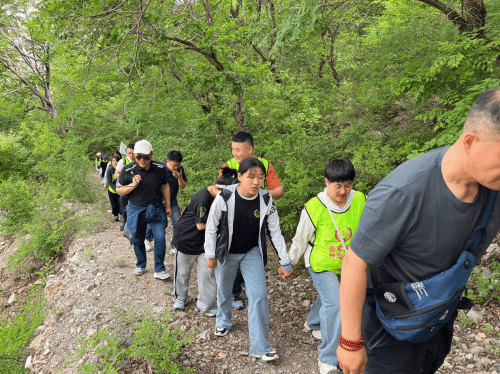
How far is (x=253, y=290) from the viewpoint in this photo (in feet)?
11.0

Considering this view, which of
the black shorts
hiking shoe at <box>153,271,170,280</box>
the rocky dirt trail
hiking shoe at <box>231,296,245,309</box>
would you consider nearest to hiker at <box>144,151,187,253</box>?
the rocky dirt trail

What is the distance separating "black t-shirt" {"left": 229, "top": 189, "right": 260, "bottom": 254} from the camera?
11.0ft

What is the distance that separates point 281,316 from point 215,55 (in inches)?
206

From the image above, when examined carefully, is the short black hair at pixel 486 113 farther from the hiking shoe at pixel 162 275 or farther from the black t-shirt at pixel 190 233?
the hiking shoe at pixel 162 275

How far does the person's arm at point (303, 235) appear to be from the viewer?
3.12 m

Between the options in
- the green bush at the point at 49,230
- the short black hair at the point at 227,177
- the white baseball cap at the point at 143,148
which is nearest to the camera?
the short black hair at the point at 227,177

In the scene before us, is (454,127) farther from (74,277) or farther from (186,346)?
(74,277)

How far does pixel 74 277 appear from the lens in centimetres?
594

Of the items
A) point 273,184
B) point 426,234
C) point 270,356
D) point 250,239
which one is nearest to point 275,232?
point 250,239

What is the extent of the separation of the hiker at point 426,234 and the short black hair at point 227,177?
240 centimetres

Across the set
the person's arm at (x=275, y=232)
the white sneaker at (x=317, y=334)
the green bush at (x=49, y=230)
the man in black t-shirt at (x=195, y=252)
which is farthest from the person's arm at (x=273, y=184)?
the green bush at (x=49, y=230)

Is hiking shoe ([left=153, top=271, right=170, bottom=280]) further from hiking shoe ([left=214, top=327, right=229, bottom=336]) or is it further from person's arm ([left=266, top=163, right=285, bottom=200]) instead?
person's arm ([left=266, top=163, right=285, bottom=200])

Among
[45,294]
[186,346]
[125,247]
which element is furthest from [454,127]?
[45,294]

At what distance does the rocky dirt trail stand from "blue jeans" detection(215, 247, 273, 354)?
32 centimetres
